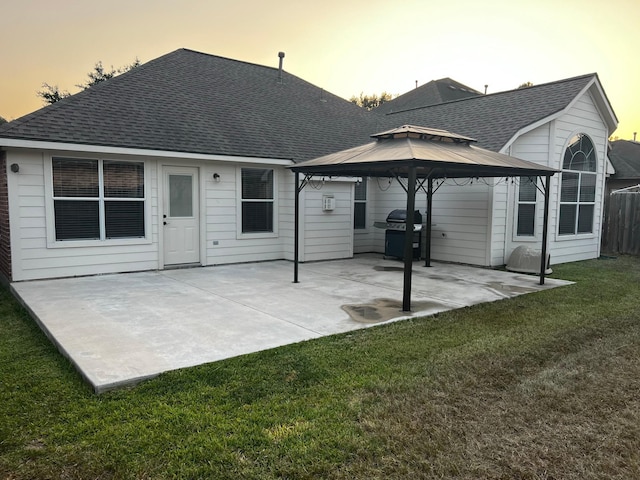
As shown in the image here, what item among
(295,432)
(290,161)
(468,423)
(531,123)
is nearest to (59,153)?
(290,161)

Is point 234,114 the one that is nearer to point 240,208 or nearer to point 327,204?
point 240,208

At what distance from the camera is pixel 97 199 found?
8.05 meters

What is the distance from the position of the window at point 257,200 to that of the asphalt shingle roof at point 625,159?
15.5 m

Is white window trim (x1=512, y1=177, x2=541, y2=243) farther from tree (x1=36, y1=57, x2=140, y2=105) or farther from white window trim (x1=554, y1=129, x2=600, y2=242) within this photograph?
tree (x1=36, y1=57, x2=140, y2=105)

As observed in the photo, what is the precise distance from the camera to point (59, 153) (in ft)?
25.0

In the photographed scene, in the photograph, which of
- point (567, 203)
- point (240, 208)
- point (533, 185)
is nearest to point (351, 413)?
point (240, 208)

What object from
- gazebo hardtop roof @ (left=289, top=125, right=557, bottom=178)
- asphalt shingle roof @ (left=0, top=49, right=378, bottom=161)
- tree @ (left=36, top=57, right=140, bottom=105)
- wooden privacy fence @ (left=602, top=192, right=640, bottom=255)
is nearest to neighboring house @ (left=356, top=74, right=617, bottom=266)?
wooden privacy fence @ (left=602, top=192, right=640, bottom=255)

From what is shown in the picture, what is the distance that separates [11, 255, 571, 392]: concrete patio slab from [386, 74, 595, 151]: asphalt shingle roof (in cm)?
314

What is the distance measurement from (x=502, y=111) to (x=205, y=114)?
280 inches

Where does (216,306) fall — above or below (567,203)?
below

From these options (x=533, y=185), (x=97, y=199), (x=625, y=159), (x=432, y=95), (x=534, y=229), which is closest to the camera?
(x=97, y=199)

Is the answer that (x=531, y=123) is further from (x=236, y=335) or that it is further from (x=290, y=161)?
(x=236, y=335)

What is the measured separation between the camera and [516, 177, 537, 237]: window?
400 inches

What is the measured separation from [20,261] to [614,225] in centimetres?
1436
